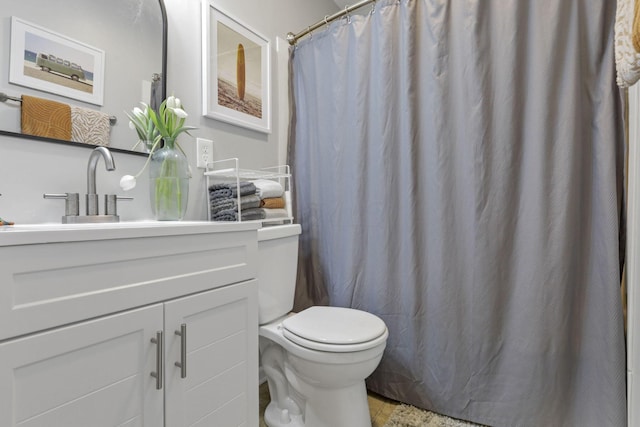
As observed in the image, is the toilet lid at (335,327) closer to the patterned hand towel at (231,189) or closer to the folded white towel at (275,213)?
the folded white towel at (275,213)

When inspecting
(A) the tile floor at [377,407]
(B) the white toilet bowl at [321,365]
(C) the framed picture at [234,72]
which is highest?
(C) the framed picture at [234,72]

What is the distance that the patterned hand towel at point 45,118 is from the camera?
37.3 inches

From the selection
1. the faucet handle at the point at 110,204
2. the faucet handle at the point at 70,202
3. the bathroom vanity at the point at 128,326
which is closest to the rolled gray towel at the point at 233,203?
the bathroom vanity at the point at 128,326

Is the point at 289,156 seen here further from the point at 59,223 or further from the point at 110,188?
the point at 59,223

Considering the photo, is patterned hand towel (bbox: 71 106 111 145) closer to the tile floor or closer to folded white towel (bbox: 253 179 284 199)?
folded white towel (bbox: 253 179 284 199)

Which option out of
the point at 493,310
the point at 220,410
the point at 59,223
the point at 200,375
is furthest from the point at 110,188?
the point at 493,310

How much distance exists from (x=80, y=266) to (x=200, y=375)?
0.44m

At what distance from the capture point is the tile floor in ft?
4.59

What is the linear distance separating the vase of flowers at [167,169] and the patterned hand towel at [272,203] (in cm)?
33

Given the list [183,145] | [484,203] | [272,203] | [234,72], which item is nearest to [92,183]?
[183,145]

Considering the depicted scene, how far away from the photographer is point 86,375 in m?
0.69

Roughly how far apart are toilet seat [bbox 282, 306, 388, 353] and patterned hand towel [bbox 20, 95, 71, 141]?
0.99 m

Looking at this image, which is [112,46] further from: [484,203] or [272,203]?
[484,203]

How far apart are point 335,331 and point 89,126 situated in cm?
108
